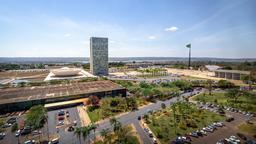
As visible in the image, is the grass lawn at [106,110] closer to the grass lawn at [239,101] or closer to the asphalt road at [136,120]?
the asphalt road at [136,120]

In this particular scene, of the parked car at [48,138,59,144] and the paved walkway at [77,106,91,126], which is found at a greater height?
the paved walkway at [77,106,91,126]

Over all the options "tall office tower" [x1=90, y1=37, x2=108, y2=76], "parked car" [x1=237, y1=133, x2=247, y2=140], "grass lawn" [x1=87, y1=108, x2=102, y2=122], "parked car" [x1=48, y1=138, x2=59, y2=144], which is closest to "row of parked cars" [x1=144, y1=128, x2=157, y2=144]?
"grass lawn" [x1=87, y1=108, x2=102, y2=122]

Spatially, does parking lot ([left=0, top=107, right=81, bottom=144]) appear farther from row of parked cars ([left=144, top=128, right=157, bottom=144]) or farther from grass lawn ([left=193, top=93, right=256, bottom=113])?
grass lawn ([left=193, top=93, right=256, bottom=113])

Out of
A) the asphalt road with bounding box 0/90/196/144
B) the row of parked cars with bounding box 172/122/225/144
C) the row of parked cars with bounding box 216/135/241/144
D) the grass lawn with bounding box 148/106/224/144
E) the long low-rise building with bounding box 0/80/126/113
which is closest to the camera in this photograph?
the row of parked cars with bounding box 216/135/241/144

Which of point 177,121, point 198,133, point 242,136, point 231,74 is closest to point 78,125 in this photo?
point 177,121

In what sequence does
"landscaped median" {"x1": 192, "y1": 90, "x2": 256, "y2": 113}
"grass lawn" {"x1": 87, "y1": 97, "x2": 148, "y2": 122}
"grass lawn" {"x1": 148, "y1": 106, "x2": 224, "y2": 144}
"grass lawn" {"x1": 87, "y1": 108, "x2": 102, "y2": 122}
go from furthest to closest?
"landscaped median" {"x1": 192, "y1": 90, "x2": 256, "y2": 113}
"grass lawn" {"x1": 87, "y1": 97, "x2": 148, "y2": 122}
"grass lawn" {"x1": 87, "y1": 108, "x2": 102, "y2": 122}
"grass lawn" {"x1": 148, "y1": 106, "x2": 224, "y2": 144}

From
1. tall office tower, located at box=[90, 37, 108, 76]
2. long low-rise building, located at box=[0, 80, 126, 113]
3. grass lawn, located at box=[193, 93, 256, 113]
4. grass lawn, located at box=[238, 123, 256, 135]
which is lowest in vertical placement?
grass lawn, located at box=[238, 123, 256, 135]

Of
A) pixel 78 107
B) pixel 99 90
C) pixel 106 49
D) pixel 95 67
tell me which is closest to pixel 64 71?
pixel 95 67
